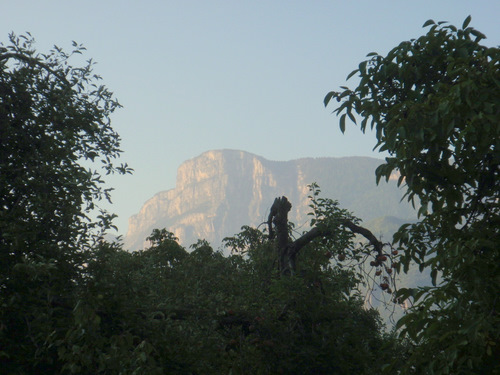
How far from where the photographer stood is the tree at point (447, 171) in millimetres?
5625

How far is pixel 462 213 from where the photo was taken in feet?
21.7

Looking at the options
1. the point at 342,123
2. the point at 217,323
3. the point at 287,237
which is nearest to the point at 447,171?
the point at 342,123

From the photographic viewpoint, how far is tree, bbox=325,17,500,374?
18.5ft

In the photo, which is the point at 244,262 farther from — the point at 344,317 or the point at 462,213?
the point at 462,213

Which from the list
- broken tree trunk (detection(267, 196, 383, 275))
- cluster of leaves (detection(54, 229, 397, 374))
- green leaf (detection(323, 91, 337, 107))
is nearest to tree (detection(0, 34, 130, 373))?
cluster of leaves (detection(54, 229, 397, 374))

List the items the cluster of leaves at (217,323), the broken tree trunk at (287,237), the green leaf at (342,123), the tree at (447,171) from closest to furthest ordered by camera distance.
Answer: the tree at (447,171)
the cluster of leaves at (217,323)
the green leaf at (342,123)
the broken tree trunk at (287,237)

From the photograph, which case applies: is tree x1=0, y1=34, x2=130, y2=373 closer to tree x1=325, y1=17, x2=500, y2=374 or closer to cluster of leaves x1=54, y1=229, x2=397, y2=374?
cluster of leaves x1=54, y1=229, x2=397, y2=374

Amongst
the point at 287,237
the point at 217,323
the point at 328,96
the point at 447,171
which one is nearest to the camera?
the point at 447,171

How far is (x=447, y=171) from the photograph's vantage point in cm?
638

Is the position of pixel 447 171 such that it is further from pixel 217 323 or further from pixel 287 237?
pixel 287 237

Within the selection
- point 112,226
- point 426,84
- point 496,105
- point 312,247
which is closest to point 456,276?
point 496,105

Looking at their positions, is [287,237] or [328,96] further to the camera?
[287,237]

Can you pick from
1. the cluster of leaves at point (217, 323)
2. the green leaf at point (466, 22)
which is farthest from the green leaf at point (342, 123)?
the cluster of leaves at point (217, 323)

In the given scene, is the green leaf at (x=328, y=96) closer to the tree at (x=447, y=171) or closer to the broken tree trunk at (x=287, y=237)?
the tree at (x=447, y=171)
